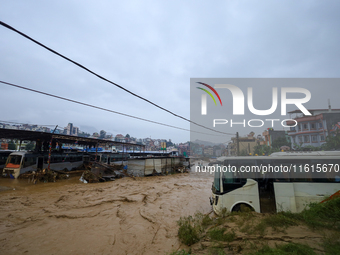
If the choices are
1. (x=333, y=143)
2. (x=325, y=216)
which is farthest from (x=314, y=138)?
(x=325, y=216)

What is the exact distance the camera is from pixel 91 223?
7.48 meters

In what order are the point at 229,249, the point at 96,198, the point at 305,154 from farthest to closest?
the point at 96,198
the point at 305,154
the point at 229,249

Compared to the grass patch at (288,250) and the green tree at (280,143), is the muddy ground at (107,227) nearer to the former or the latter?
the grass patch at (288,250)

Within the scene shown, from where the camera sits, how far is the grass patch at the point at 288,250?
3.36 m

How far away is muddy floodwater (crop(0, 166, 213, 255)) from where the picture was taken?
18.2ft

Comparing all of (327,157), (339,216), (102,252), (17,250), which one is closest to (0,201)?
(17,250)

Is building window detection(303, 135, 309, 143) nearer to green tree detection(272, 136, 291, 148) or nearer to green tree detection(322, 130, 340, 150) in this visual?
green tree detection(272, 136, 291, 148)

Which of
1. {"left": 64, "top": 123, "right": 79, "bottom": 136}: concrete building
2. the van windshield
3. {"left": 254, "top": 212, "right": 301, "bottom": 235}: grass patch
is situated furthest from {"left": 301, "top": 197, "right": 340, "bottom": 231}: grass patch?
{"left": 64, "top": 123, "right": 79, "bottom": 136}: concrete building

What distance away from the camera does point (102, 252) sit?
523 centimetres

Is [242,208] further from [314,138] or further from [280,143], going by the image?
[280,143]

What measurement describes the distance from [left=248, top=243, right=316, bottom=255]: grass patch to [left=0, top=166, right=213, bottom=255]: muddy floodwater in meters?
2.69

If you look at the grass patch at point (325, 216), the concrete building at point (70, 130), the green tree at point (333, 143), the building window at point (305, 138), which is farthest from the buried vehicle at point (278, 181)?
the concrete building at point (70, 130)

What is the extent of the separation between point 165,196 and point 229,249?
9.19m

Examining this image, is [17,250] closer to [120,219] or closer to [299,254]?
[120,219]
